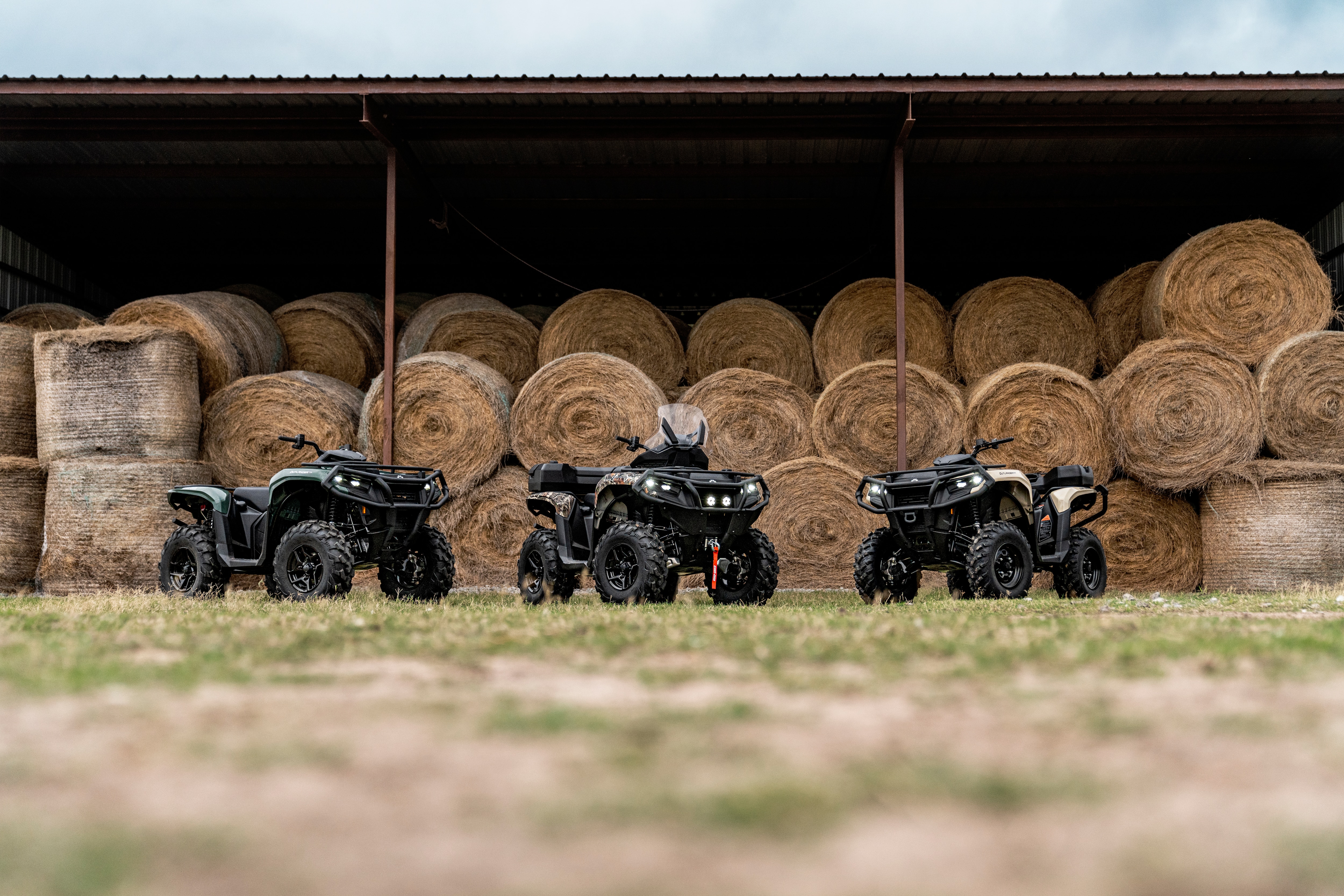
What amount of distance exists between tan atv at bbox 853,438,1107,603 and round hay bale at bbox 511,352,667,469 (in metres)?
3.01

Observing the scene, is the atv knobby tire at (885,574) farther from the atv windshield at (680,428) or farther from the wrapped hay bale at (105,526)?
the wrapped hay bale at (105,526)

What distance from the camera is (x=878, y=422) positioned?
38.3 feet

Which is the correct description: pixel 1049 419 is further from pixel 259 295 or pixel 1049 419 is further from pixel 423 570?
pixel 259 295

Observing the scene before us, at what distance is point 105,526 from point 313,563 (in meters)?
3.32

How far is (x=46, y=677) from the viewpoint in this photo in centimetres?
349

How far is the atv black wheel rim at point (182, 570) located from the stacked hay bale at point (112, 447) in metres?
1.34

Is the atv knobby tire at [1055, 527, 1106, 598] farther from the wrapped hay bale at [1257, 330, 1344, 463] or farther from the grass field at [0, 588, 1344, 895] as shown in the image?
the grass field at [0, 588, 1344, 895]

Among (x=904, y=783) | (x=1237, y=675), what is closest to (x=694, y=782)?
(x=904, y=783)

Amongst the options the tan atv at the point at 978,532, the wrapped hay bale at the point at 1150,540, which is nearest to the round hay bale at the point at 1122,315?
the wrapped hay bale at the point at 1150,540

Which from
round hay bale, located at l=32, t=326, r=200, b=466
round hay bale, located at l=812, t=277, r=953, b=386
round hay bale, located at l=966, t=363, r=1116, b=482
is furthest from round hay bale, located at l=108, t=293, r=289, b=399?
round hay bale, located at l=966, t=363, r=1116, b=482

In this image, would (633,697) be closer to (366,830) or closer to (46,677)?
(366,830)

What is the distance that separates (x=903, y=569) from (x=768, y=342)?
4.95 metres

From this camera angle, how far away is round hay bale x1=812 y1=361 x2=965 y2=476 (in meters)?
11.6

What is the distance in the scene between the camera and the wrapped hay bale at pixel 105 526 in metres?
10.5
